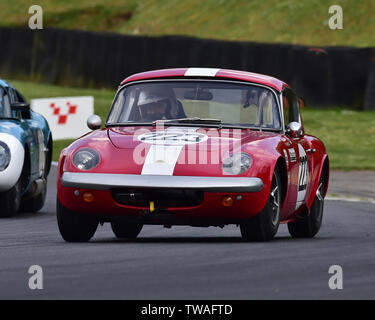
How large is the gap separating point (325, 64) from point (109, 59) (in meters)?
7.34

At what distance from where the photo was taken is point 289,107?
34.0ft

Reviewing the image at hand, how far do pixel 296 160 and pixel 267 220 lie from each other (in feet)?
3.10

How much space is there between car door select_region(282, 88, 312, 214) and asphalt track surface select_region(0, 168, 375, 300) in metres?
0.38

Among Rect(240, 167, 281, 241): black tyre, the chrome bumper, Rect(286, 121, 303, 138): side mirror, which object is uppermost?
Rect(286, 121, 303, 138): side mirror

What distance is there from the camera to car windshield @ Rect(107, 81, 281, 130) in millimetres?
9445

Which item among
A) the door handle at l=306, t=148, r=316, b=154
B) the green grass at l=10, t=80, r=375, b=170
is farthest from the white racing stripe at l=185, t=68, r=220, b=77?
the green grass at l=10, t=80, r=375, b=170

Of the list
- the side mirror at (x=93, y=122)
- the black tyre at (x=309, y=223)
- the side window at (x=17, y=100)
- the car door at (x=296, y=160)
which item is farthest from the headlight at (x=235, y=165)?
the side window at (x=17, y=100)

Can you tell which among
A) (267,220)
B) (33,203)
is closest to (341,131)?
(33,203)

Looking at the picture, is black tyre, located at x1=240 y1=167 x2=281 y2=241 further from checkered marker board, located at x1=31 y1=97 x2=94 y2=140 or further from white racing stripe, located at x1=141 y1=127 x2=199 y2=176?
checkered marker board, located at x1=31 y1=97 x2=94 y2=140

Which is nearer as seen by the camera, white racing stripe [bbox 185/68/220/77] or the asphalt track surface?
the asphalt track surface

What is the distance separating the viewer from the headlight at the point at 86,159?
28.2ft

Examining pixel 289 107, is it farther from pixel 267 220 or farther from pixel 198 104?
pixel 267 220

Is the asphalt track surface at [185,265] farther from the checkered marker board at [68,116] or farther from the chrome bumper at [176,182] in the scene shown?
the checkered marker board at [68,116]
